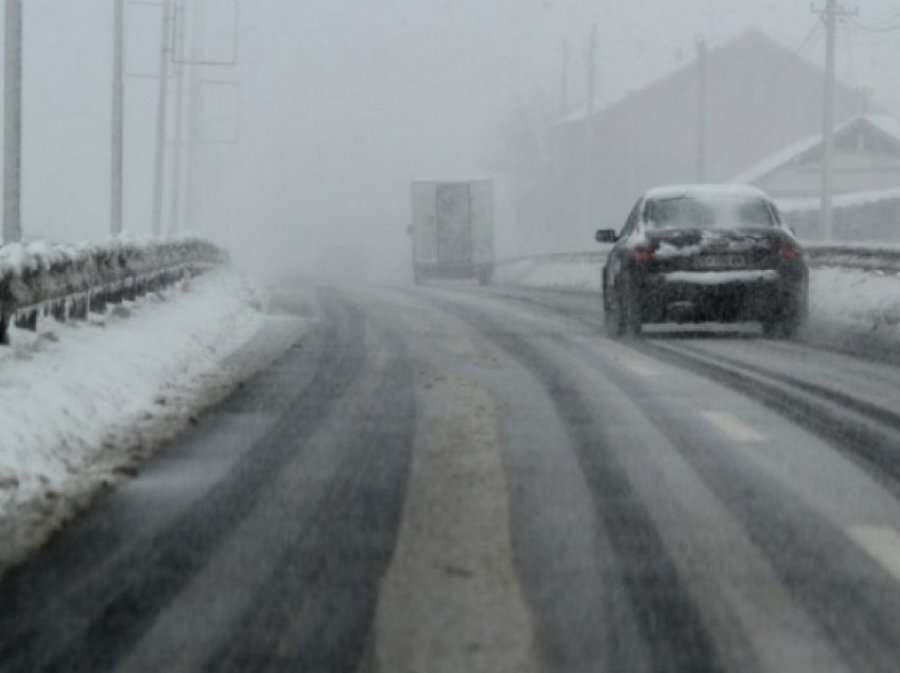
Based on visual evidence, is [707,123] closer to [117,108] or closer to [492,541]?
[117,108]

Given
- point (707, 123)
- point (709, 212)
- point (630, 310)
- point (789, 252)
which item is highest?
point (707, 123)

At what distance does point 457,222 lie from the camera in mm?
53781

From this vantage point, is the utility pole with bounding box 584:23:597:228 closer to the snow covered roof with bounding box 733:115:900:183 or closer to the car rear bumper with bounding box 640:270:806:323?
the snow covered roof with bounding box 733:115:900:183

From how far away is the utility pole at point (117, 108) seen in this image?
1566 inches

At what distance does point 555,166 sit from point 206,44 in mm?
38515

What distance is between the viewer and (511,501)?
8.53 metres

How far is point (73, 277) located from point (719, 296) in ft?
21.2

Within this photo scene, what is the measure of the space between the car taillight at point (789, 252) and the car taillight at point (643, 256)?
126 centimetres

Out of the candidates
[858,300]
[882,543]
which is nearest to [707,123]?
[858,300]

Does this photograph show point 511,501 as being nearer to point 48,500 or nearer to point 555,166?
point 48,500

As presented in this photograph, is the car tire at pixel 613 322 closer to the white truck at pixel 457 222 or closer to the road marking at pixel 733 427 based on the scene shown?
the road marking at pixel 733 427

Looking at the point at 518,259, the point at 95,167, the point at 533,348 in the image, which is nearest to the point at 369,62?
the point at 95,167

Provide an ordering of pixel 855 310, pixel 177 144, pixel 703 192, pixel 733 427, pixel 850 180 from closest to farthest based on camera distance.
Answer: pixel 733 427, pixel 703 192, pixel 855 310, pixel 177 144, pixel 850 180

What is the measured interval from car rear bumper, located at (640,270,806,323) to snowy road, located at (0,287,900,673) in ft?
20.1
